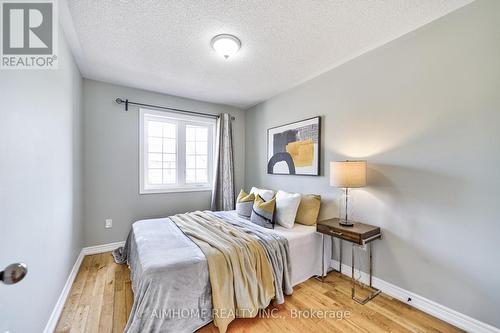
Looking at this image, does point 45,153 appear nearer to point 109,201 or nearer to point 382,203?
point 109,201

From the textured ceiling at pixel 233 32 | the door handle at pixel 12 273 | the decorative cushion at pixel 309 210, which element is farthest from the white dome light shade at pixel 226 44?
the door handle at pixel 12 273

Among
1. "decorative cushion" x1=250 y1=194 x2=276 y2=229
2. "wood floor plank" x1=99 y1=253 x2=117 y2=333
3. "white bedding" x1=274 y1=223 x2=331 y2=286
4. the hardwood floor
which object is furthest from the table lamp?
"wood floor plank" x1=99 y1=253 x2=117 y2=333

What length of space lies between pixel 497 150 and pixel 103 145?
434 cm

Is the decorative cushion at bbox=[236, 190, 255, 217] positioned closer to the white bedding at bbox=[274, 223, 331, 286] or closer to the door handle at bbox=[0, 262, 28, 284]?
the white bedding at bbox=[274, 223, 331, 286]

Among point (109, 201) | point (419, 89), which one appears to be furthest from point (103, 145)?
point (419, 89)

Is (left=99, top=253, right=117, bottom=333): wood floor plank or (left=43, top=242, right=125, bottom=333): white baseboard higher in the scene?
(left=43, top=242, right=125, bottom=333): white baseboard

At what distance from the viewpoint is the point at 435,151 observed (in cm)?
182

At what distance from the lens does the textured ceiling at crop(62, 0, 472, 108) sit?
167cm

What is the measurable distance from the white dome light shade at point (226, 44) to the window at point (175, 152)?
185cm

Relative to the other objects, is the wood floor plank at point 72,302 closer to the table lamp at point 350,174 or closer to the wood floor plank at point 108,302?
the wood floor plank at point 108,302

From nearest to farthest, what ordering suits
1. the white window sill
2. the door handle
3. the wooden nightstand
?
the door handle, the wooden nightstand, the white window sill

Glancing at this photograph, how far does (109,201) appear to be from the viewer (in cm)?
317
